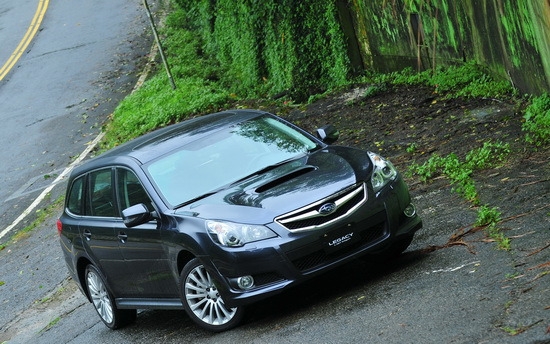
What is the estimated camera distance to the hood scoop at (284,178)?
8.95 m

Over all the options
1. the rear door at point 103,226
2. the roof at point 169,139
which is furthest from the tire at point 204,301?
the roof at point 169,139

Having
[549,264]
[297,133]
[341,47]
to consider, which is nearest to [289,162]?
[297,133]

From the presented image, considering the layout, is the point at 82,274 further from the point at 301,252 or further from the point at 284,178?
the point at 301,252

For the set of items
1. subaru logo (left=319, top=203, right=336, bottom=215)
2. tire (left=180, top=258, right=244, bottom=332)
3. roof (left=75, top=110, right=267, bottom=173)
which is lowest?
tire (left=180, top=258, right=244, bottom=332)

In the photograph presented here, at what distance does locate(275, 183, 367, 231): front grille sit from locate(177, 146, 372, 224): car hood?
5cm

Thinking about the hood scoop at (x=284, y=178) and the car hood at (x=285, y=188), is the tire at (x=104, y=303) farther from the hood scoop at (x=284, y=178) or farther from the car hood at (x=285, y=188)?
the hood scoop at (x=284, y=178)

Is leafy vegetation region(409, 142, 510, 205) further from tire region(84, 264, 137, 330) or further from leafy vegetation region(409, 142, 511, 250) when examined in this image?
tire region(84, 264, 137, 330)

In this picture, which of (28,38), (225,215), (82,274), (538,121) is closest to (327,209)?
(225,215)

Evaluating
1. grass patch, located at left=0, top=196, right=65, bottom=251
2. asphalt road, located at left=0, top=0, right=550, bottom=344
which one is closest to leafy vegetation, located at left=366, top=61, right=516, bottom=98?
asphalt road, located at left=0, top=0, right=550, bottom=344

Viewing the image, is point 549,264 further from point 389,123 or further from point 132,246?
point 389,123

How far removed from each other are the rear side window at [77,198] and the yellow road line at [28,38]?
67.4ft

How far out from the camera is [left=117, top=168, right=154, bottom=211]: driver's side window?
9.63 meters

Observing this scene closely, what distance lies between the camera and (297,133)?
10.3 metres

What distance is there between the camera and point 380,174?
29.7ft
